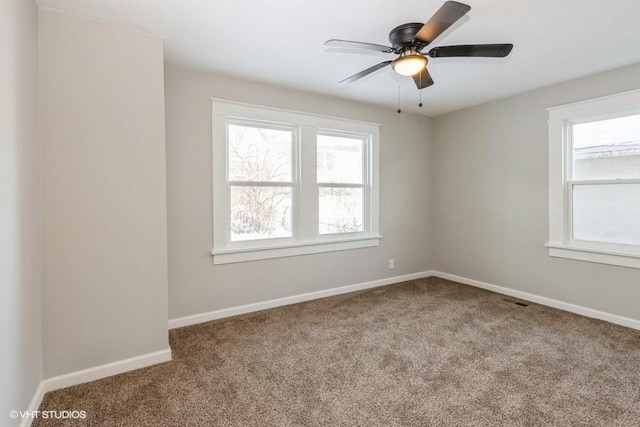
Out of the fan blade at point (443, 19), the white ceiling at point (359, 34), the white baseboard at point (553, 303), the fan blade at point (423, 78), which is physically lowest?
the white baseboard at point (553, 303)

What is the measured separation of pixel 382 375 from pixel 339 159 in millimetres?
2659

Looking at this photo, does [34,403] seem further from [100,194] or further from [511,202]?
[511,202]

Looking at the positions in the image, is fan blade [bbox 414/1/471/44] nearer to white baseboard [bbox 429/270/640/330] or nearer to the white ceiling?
the white ceiling

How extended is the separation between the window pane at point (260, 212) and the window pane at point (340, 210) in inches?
19.7

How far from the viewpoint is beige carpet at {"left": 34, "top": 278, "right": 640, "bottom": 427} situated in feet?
5.90

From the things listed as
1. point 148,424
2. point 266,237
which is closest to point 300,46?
point 266,237

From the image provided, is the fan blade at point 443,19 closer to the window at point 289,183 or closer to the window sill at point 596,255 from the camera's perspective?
the window at point 289,183

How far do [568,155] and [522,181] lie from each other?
1.72 ft

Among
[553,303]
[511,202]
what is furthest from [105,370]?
[511,202]

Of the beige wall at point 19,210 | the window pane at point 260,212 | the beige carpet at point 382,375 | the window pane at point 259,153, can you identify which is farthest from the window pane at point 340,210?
the beige wall at point 19,210

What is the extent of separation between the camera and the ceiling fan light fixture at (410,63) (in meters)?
2.04

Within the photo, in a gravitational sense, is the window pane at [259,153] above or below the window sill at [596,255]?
above

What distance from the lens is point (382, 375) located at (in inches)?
86.6

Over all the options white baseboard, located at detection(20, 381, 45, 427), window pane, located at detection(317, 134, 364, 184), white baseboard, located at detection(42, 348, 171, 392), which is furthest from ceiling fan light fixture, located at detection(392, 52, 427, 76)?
white baseboard, located at detection(20, 381, 45, 427)
